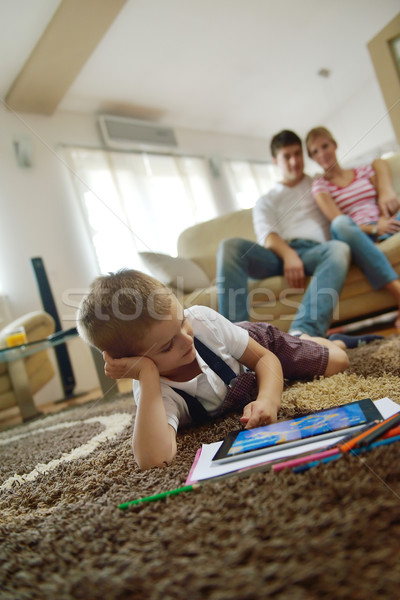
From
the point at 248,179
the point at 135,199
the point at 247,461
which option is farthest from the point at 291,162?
the point at 248,179

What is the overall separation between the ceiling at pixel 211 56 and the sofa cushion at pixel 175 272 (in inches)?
61.9

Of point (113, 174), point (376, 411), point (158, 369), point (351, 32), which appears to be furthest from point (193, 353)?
point (351, 32)

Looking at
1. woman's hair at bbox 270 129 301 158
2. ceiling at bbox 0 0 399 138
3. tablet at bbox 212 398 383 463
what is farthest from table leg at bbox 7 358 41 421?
ceiling at bbox 0 0 399 138

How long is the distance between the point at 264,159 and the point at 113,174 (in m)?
2.32

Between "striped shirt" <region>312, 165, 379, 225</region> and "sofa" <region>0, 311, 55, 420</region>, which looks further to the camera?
"sofa" <region>0, 311, 55, 420</region>

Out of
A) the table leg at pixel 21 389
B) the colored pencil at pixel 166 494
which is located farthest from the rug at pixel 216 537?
the table leg at pixel 21 389

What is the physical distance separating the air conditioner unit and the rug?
138 inches

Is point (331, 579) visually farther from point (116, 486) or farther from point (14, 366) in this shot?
point (14, 366)

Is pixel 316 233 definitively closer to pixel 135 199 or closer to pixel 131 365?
pixel 131 365

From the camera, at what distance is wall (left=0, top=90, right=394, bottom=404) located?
2.99 metres

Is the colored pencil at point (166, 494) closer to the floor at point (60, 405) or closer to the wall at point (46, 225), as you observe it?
the floor at point (60, 405)

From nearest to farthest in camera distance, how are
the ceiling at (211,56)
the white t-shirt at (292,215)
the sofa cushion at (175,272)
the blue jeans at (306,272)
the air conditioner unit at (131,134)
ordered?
1. the blue jeans at (306,272)
2. the white t-shirt at (292,215)
3. the sofa cushion at (175,272)
4. the ceiling at (211,56)
5. the air conditioner unit at (131,134)

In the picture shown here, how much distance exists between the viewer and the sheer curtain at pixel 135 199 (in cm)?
338

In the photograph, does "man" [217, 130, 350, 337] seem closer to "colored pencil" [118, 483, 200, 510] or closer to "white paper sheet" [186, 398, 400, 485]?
"white paper sheet" [186, 398, 400, 485]
